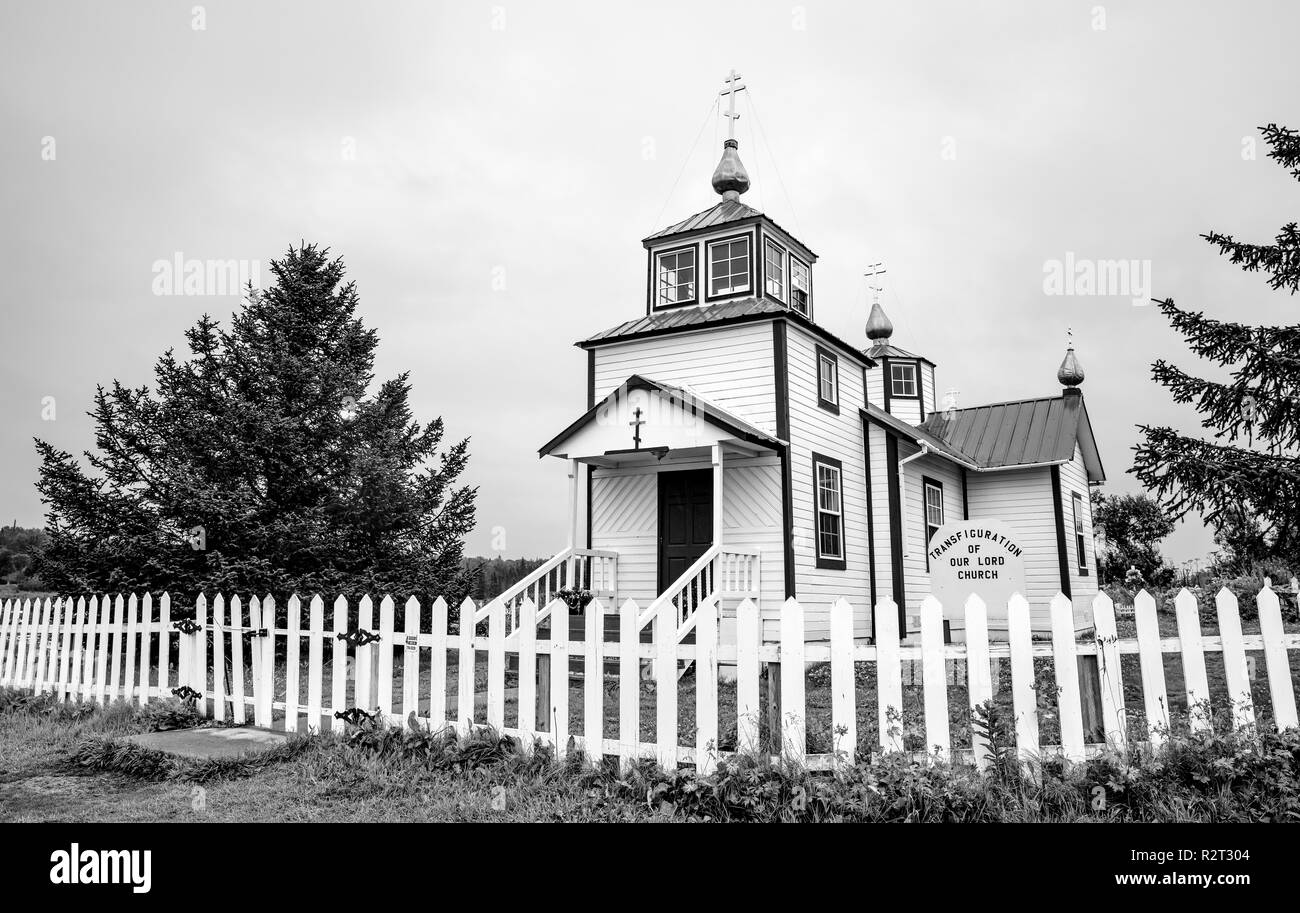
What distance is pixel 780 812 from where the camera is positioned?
492 centimetres

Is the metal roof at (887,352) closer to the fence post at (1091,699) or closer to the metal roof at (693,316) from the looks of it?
the metal roof at (693,316)

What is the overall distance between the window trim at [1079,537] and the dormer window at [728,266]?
33.4ft

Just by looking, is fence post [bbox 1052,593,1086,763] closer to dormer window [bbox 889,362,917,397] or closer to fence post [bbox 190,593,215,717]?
fence post [bbox 190,593,215,717]

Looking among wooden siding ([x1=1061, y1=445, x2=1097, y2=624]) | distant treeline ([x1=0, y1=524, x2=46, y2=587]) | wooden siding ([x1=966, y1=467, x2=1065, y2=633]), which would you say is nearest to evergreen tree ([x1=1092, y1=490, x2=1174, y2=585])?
wooden siding ([x1=1061, y1=445, x2=1097, y2=624])

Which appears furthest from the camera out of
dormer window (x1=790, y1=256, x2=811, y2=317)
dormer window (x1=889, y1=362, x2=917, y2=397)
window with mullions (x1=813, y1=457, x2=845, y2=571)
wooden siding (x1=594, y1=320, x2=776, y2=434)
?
dormer window (x1=889, y1=362, x2=917, y2=397)

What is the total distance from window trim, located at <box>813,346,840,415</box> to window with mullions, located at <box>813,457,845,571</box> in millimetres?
981

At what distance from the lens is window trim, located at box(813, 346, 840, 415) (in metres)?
15.4

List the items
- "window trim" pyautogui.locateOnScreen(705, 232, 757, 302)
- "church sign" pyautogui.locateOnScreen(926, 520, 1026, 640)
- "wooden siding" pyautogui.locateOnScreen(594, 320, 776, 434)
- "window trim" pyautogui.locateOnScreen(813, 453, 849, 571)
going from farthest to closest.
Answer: "window trim" pyautogui.locateOnScreen(705, 232, 757, 302) → "window trim" pyautogui.locateOnScreen(813, 453, 849, 571) → "wooden siding" pyautogui.locateOnScreen(594, 320, 776, 434) → "church sign" pyautogui.locateOnScreen(926, 520, 1026, 640)

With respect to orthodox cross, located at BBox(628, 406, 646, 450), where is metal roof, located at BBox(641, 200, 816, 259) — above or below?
above

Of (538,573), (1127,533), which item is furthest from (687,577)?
(1127,533)

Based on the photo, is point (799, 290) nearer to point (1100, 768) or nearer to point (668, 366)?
point (668, 366)

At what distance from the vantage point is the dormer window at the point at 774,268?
637 inches

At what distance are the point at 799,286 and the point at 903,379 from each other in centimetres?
761

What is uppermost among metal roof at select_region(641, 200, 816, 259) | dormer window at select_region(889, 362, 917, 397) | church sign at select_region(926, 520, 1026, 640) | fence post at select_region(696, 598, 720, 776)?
metal roof at select_region(641, 200, 816, 259)
